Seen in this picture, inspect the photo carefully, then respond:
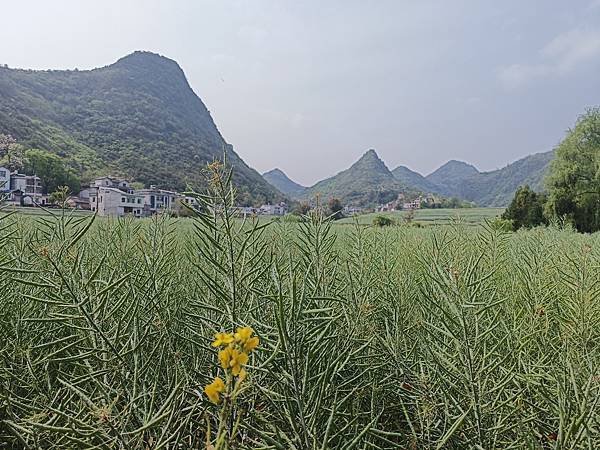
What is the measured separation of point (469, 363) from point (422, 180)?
221 feet

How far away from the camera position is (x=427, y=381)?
750 millimetres

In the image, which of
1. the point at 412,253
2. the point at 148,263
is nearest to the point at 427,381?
the point at 148,263

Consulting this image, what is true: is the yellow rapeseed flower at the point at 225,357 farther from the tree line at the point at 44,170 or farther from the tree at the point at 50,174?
the tree at the point at 50,174

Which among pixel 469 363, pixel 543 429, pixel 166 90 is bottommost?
pixel 543 429

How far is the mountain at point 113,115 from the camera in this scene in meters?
16.7

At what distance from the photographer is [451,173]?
7488cm

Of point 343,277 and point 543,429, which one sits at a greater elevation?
point 343,277

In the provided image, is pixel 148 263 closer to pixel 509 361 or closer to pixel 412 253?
pixel 509 361

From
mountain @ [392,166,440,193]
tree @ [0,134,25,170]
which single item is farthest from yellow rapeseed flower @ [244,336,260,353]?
mountain @ [392,166,440,193]

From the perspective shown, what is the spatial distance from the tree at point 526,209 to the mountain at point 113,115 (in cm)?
981

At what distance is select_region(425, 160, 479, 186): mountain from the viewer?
70438mm

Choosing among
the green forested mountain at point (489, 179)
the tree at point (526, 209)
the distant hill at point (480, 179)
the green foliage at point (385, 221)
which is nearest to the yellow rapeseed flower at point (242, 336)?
the green foliage at point (385, 221)

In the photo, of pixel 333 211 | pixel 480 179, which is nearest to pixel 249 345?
pixel 333 211

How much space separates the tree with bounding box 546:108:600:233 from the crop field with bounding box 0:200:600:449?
14697mm
